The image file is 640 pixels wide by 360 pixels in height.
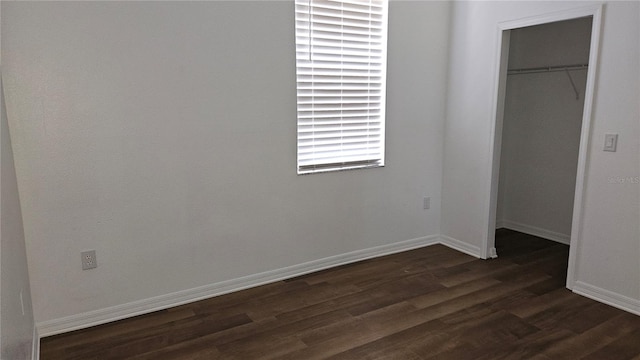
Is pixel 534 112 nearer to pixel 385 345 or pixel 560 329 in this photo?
pixel 560 329

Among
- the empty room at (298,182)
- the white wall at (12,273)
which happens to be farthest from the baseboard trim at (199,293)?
the white wall at (12,273)

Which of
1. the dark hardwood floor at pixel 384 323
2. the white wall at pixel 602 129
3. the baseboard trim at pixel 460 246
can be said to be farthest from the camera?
the baseboard trim at pixel 460 246

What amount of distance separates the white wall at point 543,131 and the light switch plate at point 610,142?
1.28m

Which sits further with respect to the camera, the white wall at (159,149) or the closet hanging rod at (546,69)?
the closet hanging rod at (546,69)

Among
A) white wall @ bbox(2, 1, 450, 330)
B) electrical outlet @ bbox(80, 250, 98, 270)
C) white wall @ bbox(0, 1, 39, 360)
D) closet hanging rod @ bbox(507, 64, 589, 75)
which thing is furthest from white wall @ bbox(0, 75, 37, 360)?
closet hanging rod @ bbox(507, 64, 589, 75)

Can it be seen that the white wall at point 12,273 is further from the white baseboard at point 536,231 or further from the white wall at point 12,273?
the white baseboard at point 536,231

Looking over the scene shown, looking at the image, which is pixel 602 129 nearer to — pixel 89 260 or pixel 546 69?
pixel 546 69

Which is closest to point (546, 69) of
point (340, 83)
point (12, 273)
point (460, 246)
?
point (460, 246)

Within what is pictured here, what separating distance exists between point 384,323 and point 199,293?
4.36 feet

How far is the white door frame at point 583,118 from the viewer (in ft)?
9.67

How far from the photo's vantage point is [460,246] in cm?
413

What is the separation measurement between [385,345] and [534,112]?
3.11 meters

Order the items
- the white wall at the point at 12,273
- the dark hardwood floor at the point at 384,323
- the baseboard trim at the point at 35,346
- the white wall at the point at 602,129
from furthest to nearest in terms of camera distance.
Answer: the white wall at the point at 602,129 → the dark hardwood floor at the point at 384,323 → the baseboard trim at the point at 35,346 → the white wall at the point at 12,273

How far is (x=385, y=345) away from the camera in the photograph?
100.0 inches
